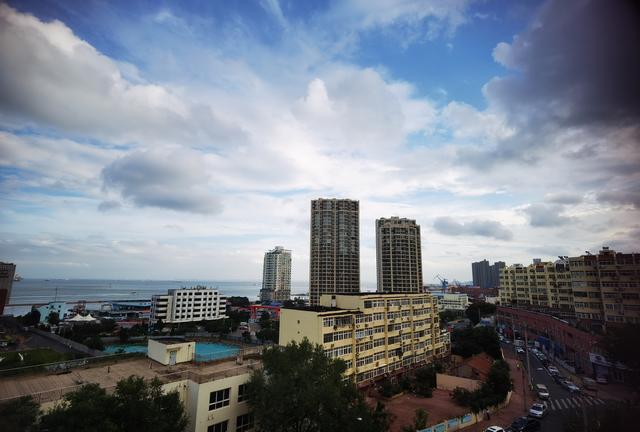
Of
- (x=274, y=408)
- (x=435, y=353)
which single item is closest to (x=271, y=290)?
(x=435, y=353)

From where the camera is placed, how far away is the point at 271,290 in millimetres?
146625

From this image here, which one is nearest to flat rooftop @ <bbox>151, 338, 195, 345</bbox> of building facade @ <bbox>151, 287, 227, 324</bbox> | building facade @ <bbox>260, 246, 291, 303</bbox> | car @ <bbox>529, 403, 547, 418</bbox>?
car @ <bbox>529, 403, 547, 418</bbox>

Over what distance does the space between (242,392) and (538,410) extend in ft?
74.3

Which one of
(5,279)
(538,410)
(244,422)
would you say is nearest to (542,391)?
(538,410)

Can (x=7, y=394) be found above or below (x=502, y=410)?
above

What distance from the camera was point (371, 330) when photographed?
3020cm

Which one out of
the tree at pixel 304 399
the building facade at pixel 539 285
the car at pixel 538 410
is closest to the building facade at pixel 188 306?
the building facade at pixel 539 285

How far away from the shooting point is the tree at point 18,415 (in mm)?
8240

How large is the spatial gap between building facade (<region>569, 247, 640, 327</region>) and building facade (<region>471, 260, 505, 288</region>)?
148 m

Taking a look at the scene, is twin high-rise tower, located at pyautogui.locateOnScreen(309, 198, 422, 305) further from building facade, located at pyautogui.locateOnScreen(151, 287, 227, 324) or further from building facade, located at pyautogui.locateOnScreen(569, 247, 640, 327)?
building facade, located at pyautogui.locateOnScreen(569, 247, 640, 327)

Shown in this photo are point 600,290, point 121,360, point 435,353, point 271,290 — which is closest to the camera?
point 121,360

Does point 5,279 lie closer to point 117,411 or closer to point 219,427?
point 219,427

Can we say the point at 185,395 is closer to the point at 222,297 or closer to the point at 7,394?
the point at 7,394

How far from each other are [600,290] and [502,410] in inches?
715
